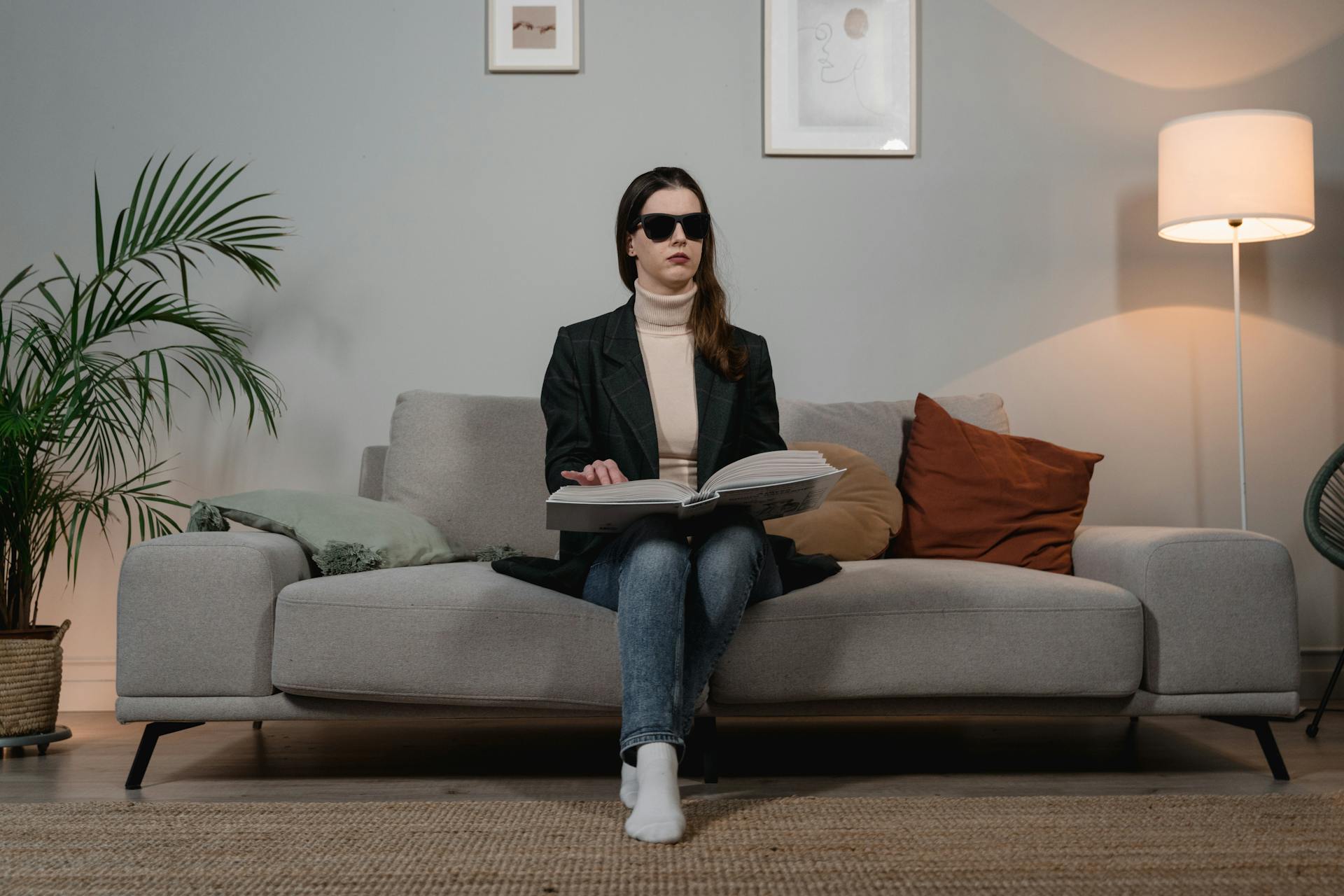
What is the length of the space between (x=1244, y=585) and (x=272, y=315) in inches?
96.2

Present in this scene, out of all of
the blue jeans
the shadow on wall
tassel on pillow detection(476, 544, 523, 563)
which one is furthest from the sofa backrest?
the shadow on wall

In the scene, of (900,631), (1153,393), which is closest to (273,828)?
(900,631)

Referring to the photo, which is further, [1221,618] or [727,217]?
[727,217]

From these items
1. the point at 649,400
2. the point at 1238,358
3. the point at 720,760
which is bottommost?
the point at 720,760

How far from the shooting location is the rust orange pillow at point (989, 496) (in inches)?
87.7

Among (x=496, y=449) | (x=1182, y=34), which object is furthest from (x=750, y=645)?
(x=1182, y=34)

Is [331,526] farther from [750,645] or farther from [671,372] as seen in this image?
[750,645]

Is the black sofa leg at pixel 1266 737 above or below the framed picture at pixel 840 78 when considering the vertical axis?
below

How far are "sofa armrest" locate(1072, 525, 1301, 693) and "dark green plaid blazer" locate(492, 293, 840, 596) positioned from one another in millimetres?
586

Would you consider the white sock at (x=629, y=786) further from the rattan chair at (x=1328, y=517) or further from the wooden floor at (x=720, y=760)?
the rattan chair at (x=1328, y=517)

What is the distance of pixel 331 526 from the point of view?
203cm

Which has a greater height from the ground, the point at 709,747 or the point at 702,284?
the point at 702,284

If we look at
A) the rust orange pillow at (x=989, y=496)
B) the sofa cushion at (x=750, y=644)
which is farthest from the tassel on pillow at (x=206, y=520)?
the rust orange pillow at (x=989, y=496)

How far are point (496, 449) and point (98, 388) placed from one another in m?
0.96
